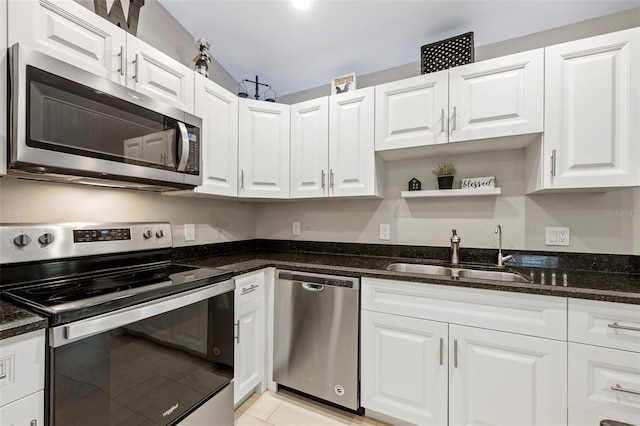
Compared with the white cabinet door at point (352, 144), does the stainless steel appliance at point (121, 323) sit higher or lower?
lower

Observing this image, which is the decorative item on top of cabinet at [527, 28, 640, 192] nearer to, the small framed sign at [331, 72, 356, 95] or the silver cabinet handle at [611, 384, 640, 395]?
the silver cabinet handle at [611, 384, 640, 395]

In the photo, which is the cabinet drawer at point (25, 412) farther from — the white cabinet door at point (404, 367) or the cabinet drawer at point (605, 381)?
the cabinet drawer at point (605, 381)

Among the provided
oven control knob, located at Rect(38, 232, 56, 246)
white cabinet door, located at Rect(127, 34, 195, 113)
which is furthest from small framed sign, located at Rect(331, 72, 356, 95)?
oven control knob, located at Rect(38, 232, 56, 246)

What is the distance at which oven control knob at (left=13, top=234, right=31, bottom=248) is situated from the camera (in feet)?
3.76

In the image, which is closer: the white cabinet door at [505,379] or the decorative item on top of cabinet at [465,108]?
the white cabinet door at [505,379]

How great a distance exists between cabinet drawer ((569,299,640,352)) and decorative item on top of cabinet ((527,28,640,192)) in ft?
2.03

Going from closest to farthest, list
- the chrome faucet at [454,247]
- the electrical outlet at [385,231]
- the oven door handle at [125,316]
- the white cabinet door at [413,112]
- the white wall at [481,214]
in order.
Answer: the oven door handle at [125,316] → the white wall at [481,214] → the white cabinet door at [413,112] → the chrome faucet at [454,247] → the electrical outlet at [385,231]

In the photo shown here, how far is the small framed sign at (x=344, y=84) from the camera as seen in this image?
2102mm

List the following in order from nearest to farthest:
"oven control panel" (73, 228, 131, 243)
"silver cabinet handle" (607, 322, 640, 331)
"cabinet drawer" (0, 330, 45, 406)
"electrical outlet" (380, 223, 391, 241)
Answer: "cabinet drawer" (0, 330, 45, 406) < "silver cabinet handle" (607, 322, 640, 331) < "oven control panel" (73, 228, 131, 243) < "electrical outlet" (380, 223, 391, 241)

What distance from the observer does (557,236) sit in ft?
5.68

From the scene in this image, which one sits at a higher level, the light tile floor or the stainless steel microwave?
the stainless steel microwave

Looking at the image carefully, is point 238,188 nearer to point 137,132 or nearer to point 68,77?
point 137,132

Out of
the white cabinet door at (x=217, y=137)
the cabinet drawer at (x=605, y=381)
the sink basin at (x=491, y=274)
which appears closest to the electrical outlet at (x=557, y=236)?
the sink basin at (x=491, y=274)

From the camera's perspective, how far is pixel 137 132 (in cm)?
136
